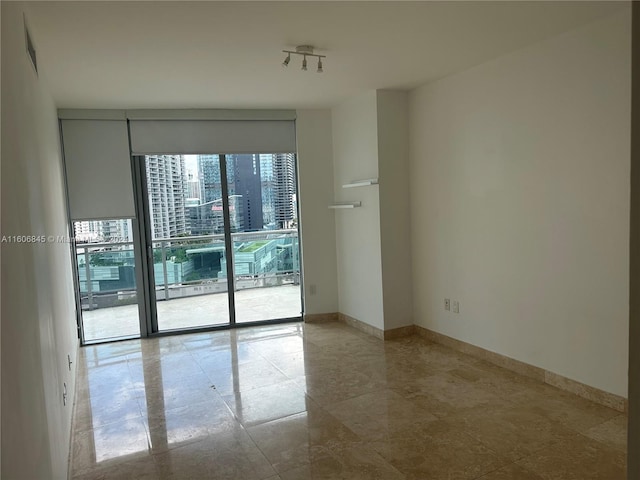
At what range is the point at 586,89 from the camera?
9.38 feet

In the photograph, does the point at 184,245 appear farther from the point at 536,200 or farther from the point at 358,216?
the point at 536,200

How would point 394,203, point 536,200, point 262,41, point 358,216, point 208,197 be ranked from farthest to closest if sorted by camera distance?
point 208,197
point 358,216
point 394,203
point 536,200
point 262,41

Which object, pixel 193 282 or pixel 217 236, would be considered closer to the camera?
pixel 217 236

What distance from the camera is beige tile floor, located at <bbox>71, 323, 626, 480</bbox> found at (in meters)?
2.37

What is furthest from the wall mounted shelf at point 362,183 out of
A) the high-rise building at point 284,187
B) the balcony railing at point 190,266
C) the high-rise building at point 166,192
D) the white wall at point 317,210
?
the high-rise building at point 166,192

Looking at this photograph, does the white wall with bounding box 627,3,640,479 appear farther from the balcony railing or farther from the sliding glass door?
the balcony railing

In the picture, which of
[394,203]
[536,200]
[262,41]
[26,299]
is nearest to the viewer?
[26,299]

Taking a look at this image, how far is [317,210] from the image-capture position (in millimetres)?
5039

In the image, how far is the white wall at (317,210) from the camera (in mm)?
4945

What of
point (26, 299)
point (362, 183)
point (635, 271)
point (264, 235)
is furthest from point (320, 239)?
point (635, 271)

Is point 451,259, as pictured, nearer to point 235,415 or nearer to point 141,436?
point 235,415

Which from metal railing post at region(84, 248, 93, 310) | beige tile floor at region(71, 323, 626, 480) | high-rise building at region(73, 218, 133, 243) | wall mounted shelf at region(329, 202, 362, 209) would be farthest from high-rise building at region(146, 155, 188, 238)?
wall mounted shelf at region(329, 202, 362, 209)

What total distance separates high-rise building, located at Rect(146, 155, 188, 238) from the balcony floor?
3.12 ft

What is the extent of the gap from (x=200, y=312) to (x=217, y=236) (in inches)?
38.4
